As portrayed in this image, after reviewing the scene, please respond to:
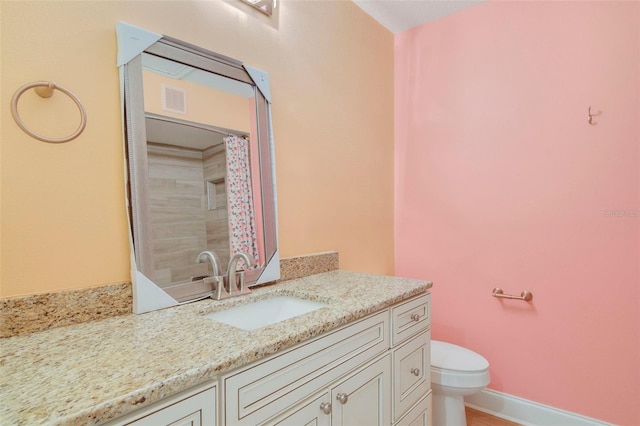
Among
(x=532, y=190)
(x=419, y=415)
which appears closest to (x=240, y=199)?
(x=419, y=415)

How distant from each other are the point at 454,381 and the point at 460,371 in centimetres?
6

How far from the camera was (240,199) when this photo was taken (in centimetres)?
141

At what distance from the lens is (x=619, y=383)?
1702mm

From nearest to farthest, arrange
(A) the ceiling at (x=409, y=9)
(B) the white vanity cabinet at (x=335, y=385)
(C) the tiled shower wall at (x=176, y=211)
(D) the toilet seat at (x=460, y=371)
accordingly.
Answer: (B) the white vanity cabinet at (x=335, y=385), (C) the tiled shower wall at (x=176, y=211), (D) the toilet seat at (x=460, y=371), (A) the ceiling at (x=409, y=9)

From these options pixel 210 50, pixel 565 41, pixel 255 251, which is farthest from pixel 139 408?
pixel 565 41

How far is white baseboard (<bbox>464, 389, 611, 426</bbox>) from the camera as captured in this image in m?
1.81

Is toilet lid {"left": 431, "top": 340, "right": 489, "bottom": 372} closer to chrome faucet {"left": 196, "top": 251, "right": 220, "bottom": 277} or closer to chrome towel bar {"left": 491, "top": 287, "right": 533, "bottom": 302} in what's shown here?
chrome towel bar {"left": 491, "top": 287, "right": 533, "bottom": 302}

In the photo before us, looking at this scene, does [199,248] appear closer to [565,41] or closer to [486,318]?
[486,318]

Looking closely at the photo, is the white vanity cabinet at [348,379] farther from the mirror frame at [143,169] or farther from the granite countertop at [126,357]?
the mirror frame at [143,169]

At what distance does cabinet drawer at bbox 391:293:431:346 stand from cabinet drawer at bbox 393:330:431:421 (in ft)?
0.12

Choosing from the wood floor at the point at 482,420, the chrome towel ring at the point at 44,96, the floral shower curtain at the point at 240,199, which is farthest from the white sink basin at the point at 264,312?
the wood floor at the point at 482,420

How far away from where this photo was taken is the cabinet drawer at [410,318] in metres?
1.29

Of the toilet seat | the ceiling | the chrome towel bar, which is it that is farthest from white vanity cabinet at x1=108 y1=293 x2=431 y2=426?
the ceiling

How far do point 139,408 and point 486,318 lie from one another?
202cm
